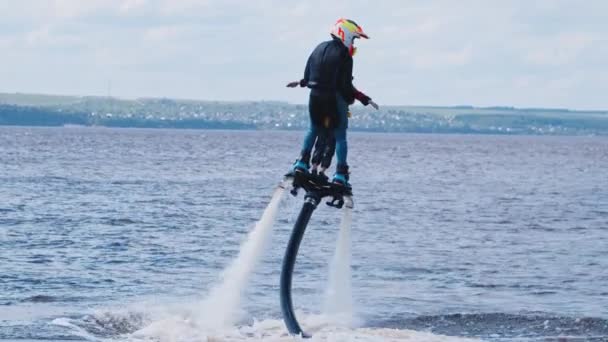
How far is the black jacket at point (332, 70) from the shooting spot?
17.4m

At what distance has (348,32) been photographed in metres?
17.4

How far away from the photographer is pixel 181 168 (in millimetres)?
107812

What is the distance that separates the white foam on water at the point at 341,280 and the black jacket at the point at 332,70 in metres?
1.71

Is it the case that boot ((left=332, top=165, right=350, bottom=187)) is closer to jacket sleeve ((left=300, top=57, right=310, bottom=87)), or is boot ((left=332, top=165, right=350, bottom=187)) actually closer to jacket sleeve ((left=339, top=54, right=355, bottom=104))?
jacket sleeve ((left=339, top=54, right=355, bottom=104))

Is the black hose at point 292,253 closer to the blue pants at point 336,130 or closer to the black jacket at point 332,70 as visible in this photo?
the blue pants at point 336,130

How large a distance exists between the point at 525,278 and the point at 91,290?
10.8 m

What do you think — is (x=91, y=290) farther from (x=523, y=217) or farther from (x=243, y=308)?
(x=523, y=217)

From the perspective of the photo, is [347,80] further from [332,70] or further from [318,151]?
[318,151]

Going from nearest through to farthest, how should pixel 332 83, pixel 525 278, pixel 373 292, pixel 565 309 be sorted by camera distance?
pixel 332 83 < pixel 565 309 < pixel 373 292 < pixel 525 278

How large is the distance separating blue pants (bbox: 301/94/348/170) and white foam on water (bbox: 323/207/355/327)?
80 cm

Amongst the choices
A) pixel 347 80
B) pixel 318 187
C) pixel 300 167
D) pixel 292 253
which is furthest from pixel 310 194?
pixel 347 80

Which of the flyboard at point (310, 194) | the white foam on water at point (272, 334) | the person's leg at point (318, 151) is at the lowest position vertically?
the white foam on water at point (272, 334)

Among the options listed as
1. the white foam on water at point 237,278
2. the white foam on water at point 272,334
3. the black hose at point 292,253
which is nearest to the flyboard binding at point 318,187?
the black hose at point 292,253

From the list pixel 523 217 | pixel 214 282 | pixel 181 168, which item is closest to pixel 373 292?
pixel 214 282
